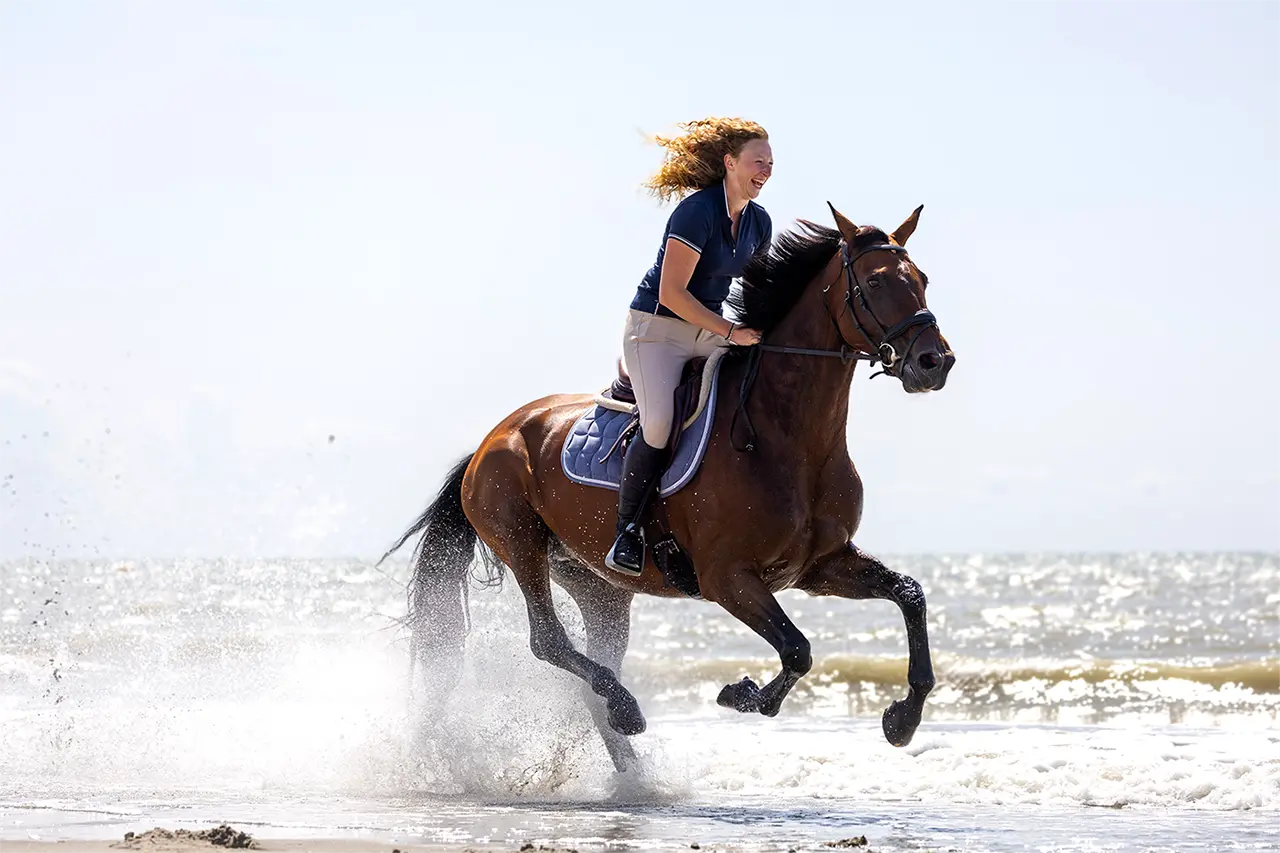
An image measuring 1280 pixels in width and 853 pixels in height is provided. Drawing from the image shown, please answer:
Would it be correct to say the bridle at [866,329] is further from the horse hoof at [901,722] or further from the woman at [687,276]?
the horse hoof at [901,722]

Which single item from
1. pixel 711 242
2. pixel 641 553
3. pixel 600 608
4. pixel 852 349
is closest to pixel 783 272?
pixel 711 242

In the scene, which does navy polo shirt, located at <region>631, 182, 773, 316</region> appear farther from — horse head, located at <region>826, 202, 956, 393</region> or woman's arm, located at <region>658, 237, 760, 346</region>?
horse head, located at <region>826, 202, 956, 393</region>

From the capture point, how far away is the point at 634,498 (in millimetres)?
7496

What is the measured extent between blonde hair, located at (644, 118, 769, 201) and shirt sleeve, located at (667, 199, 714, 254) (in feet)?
0.66

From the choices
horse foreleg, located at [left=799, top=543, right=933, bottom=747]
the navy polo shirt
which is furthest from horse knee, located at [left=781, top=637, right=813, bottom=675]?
the navy polo shirt

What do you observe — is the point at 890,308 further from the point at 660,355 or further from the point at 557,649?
the point at 557,649

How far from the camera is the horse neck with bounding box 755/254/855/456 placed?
23.2 ft

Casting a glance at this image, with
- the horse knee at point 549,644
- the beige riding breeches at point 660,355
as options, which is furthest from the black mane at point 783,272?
the horse knee at point 549,644

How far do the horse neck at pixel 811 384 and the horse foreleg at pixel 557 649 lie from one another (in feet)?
5.79

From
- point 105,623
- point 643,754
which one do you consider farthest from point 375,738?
point 105,623

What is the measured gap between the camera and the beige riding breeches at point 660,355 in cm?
754

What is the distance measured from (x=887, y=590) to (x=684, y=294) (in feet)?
5.71

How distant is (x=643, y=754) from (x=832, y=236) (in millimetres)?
3385

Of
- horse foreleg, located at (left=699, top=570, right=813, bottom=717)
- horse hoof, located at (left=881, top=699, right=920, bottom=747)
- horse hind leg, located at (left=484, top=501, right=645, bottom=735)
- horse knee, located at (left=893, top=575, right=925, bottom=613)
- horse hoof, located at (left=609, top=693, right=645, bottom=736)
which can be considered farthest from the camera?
horse hind leg, located at (left=484, top=501, right=645, bottom=735)
